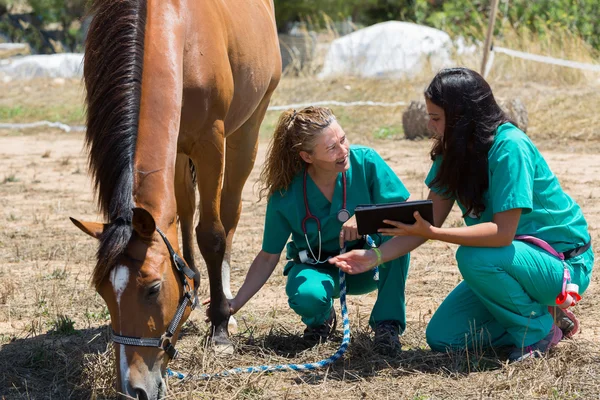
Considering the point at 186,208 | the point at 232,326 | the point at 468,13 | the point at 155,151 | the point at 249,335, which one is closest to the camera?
the point at 155,151

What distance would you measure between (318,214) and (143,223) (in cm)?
110

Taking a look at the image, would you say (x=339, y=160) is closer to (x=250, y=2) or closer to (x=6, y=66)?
(x=250, y=2)

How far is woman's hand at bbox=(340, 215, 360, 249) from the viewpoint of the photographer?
3414 millimetres

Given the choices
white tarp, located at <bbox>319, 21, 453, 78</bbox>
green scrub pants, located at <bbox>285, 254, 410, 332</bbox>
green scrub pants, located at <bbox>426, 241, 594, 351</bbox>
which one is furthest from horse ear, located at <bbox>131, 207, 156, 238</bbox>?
white tarp, located at <bbox>319, 21, 453, 78</bbox>

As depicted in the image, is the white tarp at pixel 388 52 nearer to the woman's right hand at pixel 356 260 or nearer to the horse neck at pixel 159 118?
the horse neck at pixel 159 118

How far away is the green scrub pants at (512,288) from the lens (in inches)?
126

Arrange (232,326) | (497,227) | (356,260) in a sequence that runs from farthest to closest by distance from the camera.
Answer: (232,326)
(356,260)
(497,227)

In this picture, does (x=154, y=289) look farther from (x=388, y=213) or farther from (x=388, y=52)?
(x=388, y=52)

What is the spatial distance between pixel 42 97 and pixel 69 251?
938 centimetres

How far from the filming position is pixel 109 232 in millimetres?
2695

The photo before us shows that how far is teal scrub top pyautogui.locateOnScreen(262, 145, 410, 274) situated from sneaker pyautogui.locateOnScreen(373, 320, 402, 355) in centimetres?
44

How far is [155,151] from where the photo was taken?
9.80ft

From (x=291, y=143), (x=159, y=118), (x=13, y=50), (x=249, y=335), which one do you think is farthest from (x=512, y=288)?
(x=13, y=50)

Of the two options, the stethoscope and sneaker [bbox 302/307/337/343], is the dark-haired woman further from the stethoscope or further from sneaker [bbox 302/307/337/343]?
sneaker [bbox 302/307/337/343]
